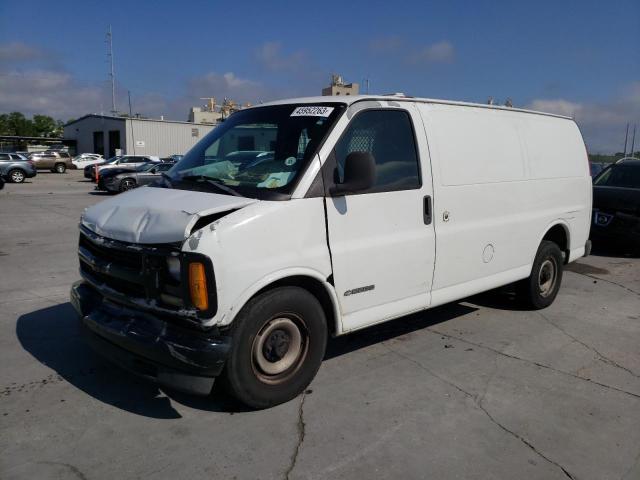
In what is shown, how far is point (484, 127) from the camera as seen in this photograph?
4969 millimetres

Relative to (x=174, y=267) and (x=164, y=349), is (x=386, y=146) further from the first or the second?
(x=164, y=349)

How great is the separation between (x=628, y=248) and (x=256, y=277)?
8.93 meters

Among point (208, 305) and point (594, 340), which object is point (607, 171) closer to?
point (594, 340)

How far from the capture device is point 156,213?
134 inches

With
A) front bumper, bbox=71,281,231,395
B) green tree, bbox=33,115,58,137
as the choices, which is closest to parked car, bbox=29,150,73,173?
front bumper, bbox=71,281,231,395

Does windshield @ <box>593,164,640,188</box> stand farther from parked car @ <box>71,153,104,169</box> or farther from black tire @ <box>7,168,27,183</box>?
parked car @ <box>71,153,104,169</box>

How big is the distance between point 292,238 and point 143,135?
5261cm

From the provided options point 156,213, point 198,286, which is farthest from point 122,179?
point 198,286

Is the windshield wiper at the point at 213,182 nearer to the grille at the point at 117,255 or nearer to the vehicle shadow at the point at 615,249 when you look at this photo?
the grille at the point at 117,255

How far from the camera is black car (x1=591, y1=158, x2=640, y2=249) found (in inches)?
366

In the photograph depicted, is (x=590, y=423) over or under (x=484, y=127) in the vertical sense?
under

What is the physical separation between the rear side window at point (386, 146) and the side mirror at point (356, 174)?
13 centimetres

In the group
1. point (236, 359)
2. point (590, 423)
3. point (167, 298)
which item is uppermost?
point (167, 298)

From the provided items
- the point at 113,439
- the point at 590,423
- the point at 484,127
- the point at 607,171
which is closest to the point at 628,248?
the point at 607,171
